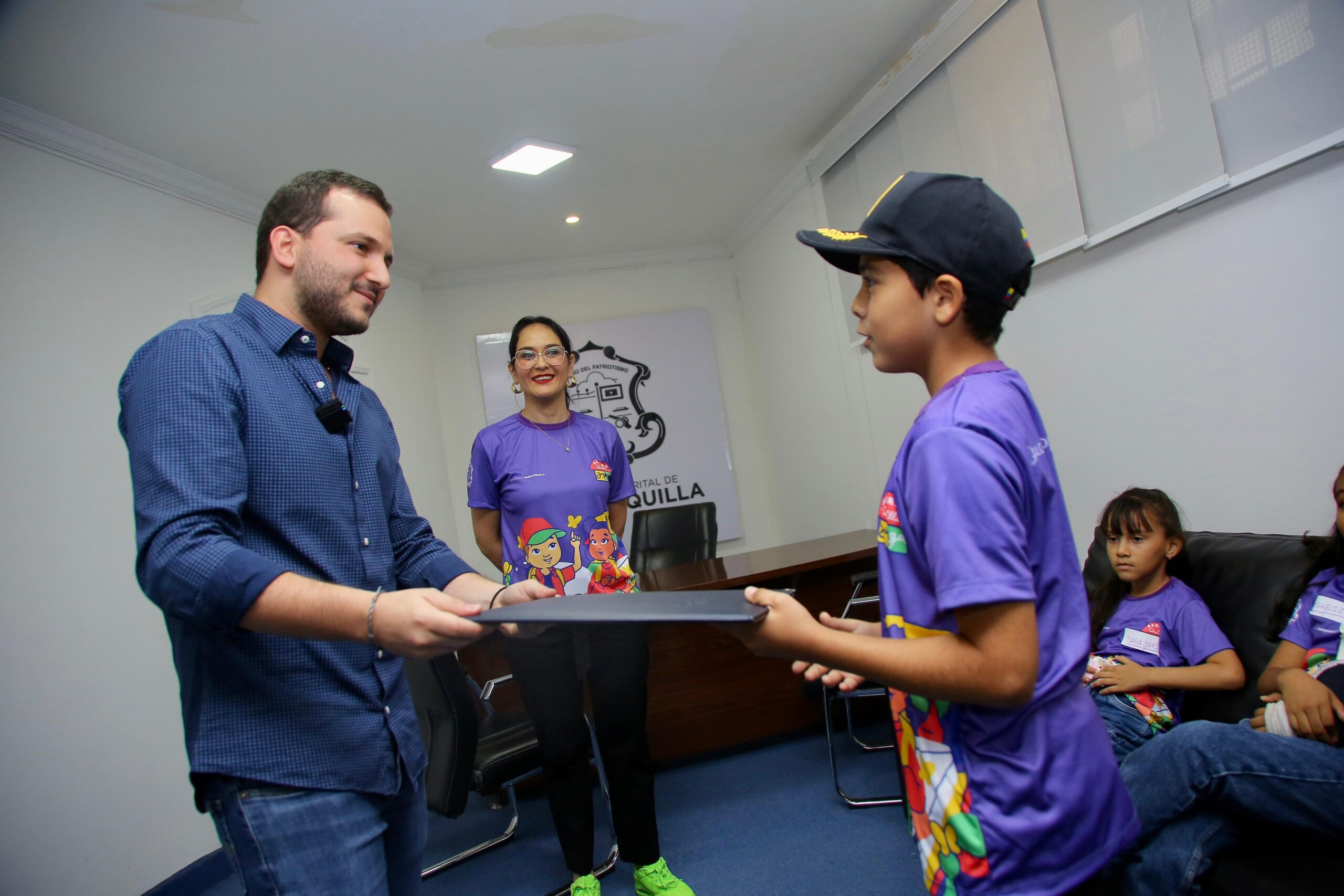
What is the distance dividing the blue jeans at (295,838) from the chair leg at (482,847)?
1.67 metres

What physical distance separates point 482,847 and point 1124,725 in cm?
225

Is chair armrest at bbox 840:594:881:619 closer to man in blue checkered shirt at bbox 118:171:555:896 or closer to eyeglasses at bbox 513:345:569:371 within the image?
eyeglasses at bbox 513:345:569:371

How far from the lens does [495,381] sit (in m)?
6.04

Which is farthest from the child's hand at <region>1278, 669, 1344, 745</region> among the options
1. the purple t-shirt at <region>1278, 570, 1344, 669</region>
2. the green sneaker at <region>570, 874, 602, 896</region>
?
the green sneaker at <region>570, 874, 602, 896</region>

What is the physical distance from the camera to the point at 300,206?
46.2 inches

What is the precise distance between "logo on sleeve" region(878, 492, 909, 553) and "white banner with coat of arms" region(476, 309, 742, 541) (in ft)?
16.8

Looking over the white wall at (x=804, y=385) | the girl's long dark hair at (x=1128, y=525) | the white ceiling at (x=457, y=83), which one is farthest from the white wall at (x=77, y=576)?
the white wall at (x=804, y=385)

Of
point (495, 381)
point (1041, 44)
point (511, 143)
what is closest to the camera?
point (1041, 44)

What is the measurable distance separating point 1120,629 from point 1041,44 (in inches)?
89.1

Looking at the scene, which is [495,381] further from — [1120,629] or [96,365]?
[1120,629]

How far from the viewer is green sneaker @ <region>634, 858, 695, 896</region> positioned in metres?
2.25

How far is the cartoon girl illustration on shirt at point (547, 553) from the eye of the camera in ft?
7.39

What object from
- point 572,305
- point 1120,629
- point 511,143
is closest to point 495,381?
point 572,305

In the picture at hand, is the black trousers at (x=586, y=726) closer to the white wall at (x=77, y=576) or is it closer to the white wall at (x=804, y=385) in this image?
the white wall at (x=77, y=576)
